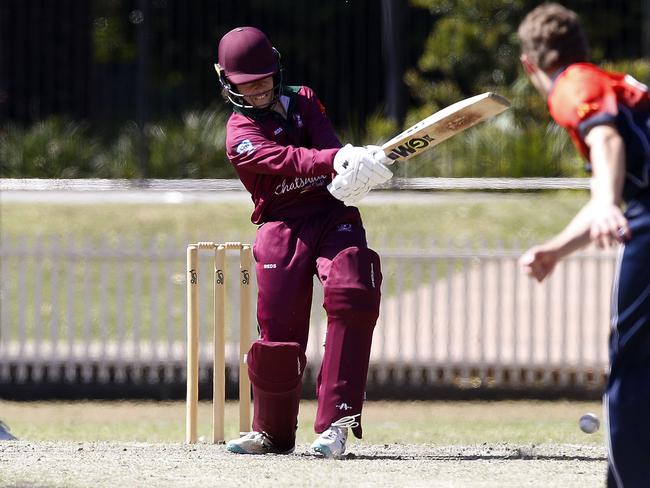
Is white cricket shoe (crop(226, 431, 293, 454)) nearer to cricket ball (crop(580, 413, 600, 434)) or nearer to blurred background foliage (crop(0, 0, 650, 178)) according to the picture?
cricket ball (crop(580, 413, 600, 434))

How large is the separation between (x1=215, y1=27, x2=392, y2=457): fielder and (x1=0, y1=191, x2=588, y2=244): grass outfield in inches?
251

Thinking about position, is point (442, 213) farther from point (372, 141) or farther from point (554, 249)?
point (554, 249)

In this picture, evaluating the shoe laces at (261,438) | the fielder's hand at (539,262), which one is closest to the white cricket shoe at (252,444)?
the shoe laces at (261,438)

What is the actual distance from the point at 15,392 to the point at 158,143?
4.80m

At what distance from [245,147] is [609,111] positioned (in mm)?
1895

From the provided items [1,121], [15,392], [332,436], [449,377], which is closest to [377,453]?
[332,436]

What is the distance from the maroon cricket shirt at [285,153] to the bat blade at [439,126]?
0.81 ft

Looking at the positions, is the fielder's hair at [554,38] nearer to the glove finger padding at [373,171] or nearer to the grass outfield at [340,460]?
the glove finger padding at [373,171]

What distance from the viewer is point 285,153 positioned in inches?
A: 221

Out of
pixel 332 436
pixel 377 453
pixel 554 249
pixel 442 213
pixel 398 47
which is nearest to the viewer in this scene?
pixel 554 249

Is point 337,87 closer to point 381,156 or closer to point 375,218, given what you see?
point 375,218

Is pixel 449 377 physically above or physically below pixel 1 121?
below

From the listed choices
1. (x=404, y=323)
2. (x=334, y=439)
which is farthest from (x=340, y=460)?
(x=404, y=323)

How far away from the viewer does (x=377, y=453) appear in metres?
6.03
